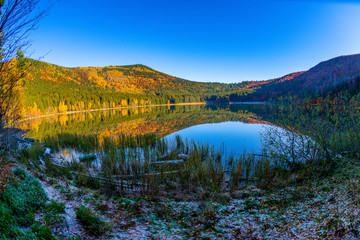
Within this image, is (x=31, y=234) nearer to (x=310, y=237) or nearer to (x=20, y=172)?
(x=20, y=172)

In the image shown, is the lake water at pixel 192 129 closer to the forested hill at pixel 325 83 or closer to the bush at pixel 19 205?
the bush at pixel 19 205

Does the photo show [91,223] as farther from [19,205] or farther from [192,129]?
[192,129]

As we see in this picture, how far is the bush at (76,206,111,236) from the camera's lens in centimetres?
441

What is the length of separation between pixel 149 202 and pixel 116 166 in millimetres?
4260

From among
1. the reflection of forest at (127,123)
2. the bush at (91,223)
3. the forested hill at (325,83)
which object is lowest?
the bush at (91,223)

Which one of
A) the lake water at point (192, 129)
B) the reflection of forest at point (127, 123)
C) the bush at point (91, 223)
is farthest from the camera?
the reflection of forest at point (127, 123)

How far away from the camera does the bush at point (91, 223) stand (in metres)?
4.41

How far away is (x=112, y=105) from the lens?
10069 cm

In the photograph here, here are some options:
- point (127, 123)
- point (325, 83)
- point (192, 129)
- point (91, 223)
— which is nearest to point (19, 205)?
point (91, 223)

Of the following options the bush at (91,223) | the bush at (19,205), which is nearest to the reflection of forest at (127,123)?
the bush at (91,223)

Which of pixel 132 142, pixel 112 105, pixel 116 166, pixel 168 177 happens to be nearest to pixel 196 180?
pixel 168 177

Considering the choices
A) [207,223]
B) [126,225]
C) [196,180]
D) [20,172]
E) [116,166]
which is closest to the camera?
[20,172]

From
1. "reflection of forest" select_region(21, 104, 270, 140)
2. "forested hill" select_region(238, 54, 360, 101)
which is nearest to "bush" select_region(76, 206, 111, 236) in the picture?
"reflection of forest" select_region(21, 104, 270, 140)

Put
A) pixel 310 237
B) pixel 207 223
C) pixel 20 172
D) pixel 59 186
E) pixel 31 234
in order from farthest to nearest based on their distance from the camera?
pixel 59 186, pixel 207 223, pixel 20 172, pixel 310 237, pixel 31 234
